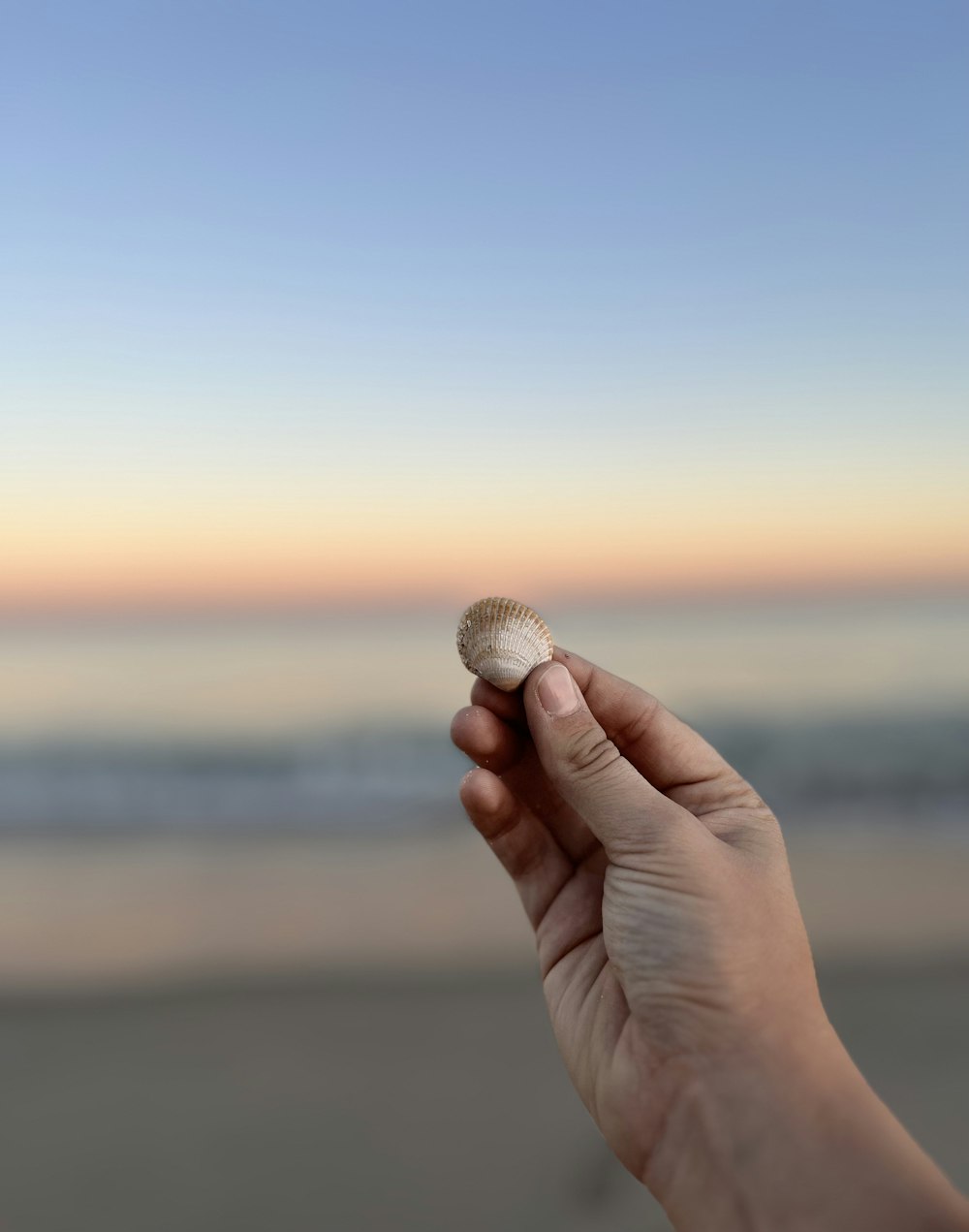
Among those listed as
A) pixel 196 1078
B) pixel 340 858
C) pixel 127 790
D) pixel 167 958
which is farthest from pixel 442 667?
pixel 196 1078

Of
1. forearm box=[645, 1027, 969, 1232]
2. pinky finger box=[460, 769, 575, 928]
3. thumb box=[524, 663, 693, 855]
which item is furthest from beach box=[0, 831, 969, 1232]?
thumb box=[524, 663, 693, 855]

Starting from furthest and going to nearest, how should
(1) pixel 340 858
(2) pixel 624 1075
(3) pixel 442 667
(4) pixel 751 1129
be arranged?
(3) pixel 442 667 < (1) pixel 340 858 < (2) pixel 624 1075 < (4) pixel 751 1129

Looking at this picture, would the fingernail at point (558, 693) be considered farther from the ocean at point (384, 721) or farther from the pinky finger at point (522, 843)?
the ocean at point (384, 721)

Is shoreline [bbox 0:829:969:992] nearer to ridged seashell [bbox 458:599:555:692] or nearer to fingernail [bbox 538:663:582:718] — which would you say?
ridged seashell [bbox 458:599:555:692]

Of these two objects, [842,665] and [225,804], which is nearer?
[225,804]

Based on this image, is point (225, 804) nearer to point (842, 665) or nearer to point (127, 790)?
point (127, 790)

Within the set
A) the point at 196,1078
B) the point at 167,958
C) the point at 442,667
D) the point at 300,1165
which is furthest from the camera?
the point at 442,667

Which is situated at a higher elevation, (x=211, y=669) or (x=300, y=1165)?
(x=211, y=669)
